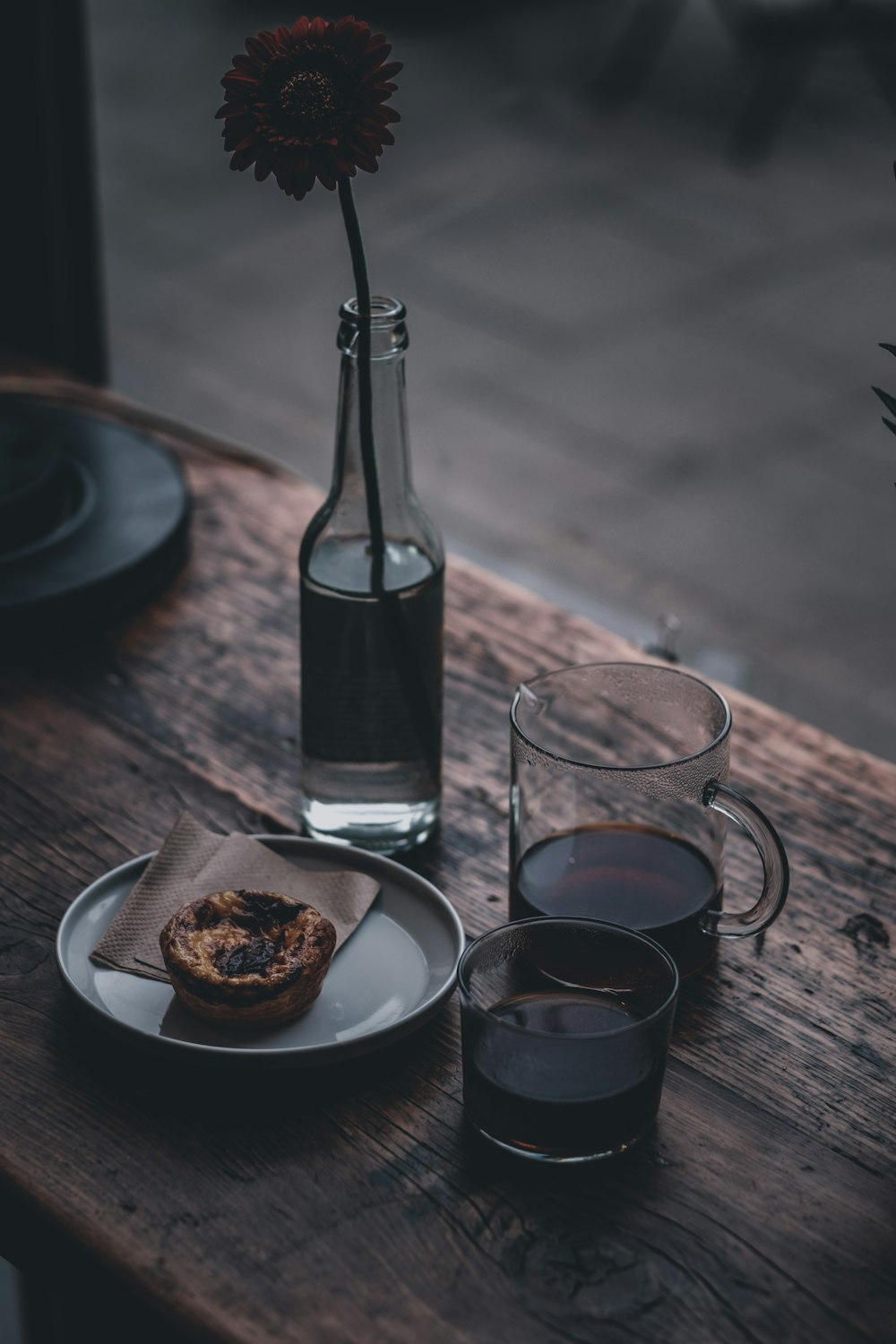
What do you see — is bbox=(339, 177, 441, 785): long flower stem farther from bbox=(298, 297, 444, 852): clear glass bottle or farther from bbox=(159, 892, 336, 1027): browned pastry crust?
bbox=(159, 892, 336, 1027): browned pastry crust

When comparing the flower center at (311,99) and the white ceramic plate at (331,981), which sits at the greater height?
the flower center at (311,99)

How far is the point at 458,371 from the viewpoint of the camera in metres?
2.66

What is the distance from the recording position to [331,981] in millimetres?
630

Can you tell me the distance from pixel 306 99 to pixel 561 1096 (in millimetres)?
390

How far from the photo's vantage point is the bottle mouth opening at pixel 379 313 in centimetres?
63

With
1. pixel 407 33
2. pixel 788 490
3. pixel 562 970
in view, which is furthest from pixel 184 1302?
pixel 407 33

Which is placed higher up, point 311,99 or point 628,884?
point 311,99

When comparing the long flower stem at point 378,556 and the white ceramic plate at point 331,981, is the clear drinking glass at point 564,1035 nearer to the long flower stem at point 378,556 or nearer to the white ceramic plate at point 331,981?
the white ceramic plate at point 331,981

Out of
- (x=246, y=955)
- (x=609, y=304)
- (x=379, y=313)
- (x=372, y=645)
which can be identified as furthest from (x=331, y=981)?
(x=609, y=304)

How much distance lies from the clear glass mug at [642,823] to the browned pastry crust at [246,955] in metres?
0.10

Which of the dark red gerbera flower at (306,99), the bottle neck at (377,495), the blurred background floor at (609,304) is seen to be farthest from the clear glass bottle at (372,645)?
the blurred background floor at (609,304)

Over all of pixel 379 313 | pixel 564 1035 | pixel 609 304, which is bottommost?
pixel 609 304

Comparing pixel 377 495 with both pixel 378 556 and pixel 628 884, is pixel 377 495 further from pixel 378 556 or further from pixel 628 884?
pixel 628 884

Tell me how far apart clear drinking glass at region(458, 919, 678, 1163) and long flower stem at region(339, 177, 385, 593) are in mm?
190
